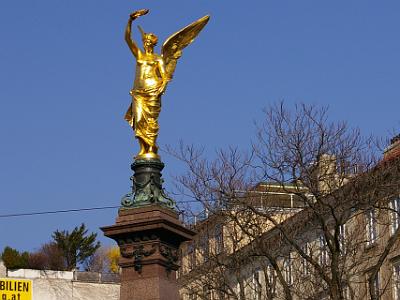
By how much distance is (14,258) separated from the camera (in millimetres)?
79375

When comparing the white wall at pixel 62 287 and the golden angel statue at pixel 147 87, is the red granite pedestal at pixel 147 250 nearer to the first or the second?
the golden angel statue at pixel 147 87

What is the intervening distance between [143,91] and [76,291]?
31339 mm

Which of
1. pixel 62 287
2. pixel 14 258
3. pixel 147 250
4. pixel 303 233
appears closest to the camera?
pixel 147 250

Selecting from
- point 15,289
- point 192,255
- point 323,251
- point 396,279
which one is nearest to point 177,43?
point 323,251

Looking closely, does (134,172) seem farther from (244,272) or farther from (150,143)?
(244,272)

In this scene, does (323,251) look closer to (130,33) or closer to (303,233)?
(303,233)

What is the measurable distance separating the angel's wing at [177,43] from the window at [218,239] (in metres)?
15.0

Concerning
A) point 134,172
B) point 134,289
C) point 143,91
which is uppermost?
point 143,91

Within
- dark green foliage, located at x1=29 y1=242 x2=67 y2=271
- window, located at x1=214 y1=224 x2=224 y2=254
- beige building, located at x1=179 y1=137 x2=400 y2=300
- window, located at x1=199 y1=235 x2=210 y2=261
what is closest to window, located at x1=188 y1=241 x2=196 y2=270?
beige building, located at x1=179 y1=137 x2=400 y2=300


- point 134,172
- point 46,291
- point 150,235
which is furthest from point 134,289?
point 46,291

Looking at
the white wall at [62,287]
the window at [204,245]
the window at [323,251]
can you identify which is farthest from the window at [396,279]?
the white wall at [62,287]

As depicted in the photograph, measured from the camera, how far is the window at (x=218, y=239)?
39.0m

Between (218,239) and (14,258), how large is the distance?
41.5 m

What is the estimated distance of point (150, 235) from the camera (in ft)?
70.9
